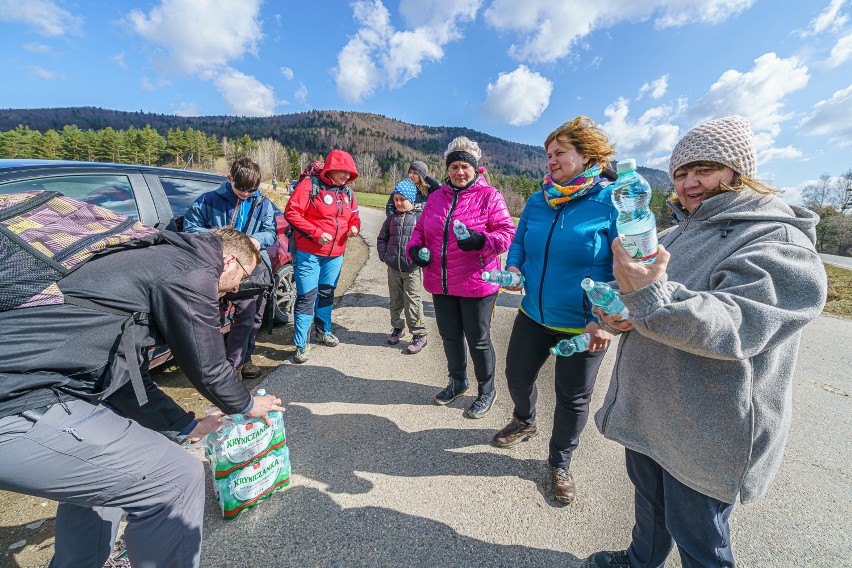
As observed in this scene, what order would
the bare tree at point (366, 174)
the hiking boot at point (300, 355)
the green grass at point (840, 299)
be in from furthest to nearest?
the bare tree at point (366, 174) < the green grass at point (840, 299) < the hiking boot at point (300, 355)

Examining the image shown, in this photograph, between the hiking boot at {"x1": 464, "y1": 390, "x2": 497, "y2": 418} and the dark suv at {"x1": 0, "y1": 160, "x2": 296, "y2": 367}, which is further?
the hiking boot at {"x1": 464, "y1": 390, "x2": 497, "y2": 418}

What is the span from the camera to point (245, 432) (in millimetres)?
2062

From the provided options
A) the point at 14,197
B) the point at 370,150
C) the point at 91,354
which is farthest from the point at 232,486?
the point at 370,150

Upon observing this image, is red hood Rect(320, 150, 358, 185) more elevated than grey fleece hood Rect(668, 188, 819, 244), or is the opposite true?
red hood Rect(320, 150, 358, 185)

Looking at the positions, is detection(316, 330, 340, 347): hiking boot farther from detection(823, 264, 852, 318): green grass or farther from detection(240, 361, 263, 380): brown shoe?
detection(823, 264, 852, 318): green grass

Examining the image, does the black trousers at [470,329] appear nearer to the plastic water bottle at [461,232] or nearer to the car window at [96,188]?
the plastic water bottle at [461,232]

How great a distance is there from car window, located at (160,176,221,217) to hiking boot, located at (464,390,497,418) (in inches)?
122

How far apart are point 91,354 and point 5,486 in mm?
480

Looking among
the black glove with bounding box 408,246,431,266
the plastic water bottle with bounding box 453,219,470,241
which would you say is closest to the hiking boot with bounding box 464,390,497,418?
the black glove with bounding box 408,246,431,266

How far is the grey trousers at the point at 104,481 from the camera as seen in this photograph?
4.02ft

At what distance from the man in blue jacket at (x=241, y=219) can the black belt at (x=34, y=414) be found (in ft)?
6.09

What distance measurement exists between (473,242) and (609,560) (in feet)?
6.44

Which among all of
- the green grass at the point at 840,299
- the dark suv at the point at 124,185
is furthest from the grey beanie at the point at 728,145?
the green grass at the point at 840,299

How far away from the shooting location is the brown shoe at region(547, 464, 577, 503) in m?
2.28
